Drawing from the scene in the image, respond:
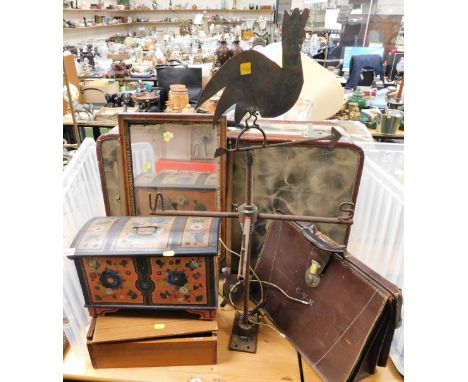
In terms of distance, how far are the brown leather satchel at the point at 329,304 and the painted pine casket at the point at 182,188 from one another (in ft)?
0.83

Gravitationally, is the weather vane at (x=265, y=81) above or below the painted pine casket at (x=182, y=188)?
above

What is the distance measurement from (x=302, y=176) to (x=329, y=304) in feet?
1.28

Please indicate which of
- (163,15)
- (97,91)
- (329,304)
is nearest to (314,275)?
(329,304)

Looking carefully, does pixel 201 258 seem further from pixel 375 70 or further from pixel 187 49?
pixel 187 49

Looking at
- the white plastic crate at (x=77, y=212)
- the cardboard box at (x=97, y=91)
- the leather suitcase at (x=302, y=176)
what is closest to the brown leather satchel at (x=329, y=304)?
the leather suitcase at (x=302, y=176)

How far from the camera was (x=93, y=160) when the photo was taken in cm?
124

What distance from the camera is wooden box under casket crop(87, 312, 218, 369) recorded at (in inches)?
35.4

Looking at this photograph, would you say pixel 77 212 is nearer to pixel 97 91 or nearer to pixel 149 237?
pixel 149 237

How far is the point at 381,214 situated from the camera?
3.67 feet

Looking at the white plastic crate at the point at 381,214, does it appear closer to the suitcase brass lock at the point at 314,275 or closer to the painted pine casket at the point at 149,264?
the suitcase brass lock at the point at 314,275

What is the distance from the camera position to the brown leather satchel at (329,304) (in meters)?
0.81

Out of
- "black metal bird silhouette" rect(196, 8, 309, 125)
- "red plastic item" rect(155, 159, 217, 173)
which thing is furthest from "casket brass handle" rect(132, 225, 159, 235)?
"black metal bird silhouette" rect(196, 8, 309, 125)

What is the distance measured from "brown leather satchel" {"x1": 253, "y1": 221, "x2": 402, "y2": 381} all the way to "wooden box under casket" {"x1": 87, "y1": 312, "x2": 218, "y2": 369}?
24cm

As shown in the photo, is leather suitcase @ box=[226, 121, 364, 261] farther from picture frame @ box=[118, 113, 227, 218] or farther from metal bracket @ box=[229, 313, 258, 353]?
metal bracket @ box=[229, 313, 258, 353]
